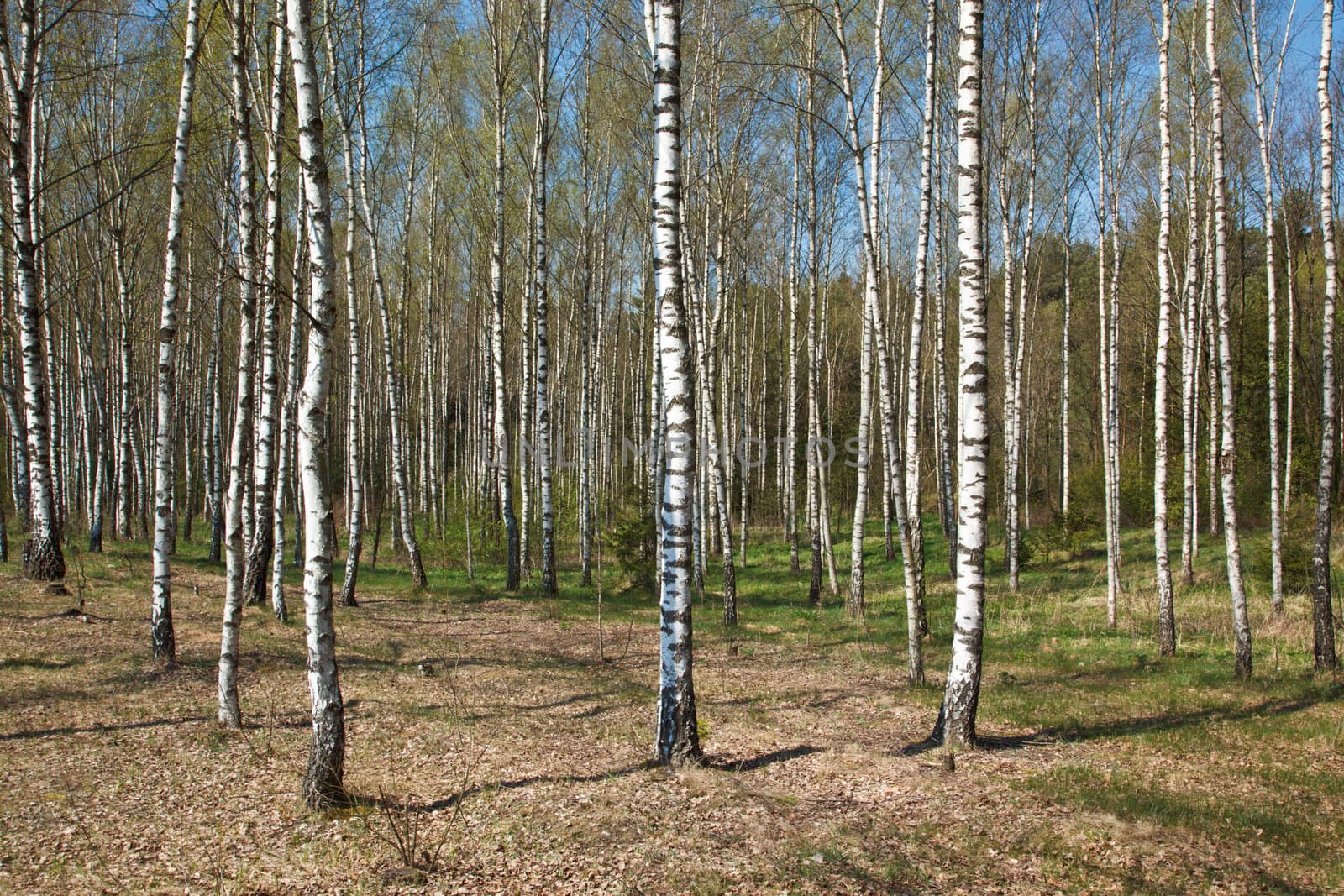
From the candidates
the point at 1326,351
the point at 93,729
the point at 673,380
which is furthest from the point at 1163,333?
the point at 93,729

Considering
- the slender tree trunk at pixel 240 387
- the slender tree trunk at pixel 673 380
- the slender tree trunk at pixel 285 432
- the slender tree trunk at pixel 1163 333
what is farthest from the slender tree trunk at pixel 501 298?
the slender tree trunk at pixel 1163 333

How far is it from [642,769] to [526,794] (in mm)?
802

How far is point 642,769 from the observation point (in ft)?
17.6

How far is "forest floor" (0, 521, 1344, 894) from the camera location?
13.1ft

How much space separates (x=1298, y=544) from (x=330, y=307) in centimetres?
1489

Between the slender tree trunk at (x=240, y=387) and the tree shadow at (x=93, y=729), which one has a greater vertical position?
the slender tree trunk at (x=240, y=387)

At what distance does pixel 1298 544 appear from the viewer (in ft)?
42.2

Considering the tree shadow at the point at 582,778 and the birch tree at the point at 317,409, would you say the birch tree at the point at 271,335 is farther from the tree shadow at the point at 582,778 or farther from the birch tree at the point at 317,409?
the tree shadow at the point at 582,778

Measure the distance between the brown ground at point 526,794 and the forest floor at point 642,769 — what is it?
23 millimetres

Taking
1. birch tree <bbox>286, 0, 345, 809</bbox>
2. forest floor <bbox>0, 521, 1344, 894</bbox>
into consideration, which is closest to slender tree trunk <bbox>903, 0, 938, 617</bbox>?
forest floor <bbox>0, 521, 1344, 894</bbox>

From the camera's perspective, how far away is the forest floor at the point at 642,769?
400 centimetres

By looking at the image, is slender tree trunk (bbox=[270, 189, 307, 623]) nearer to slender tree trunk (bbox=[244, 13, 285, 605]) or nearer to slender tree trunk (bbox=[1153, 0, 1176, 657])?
slender tree trunk (bbox=[244, 13, 285, 605])

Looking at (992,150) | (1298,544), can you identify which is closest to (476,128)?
(992,150)

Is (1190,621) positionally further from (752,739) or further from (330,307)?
(330,307)
